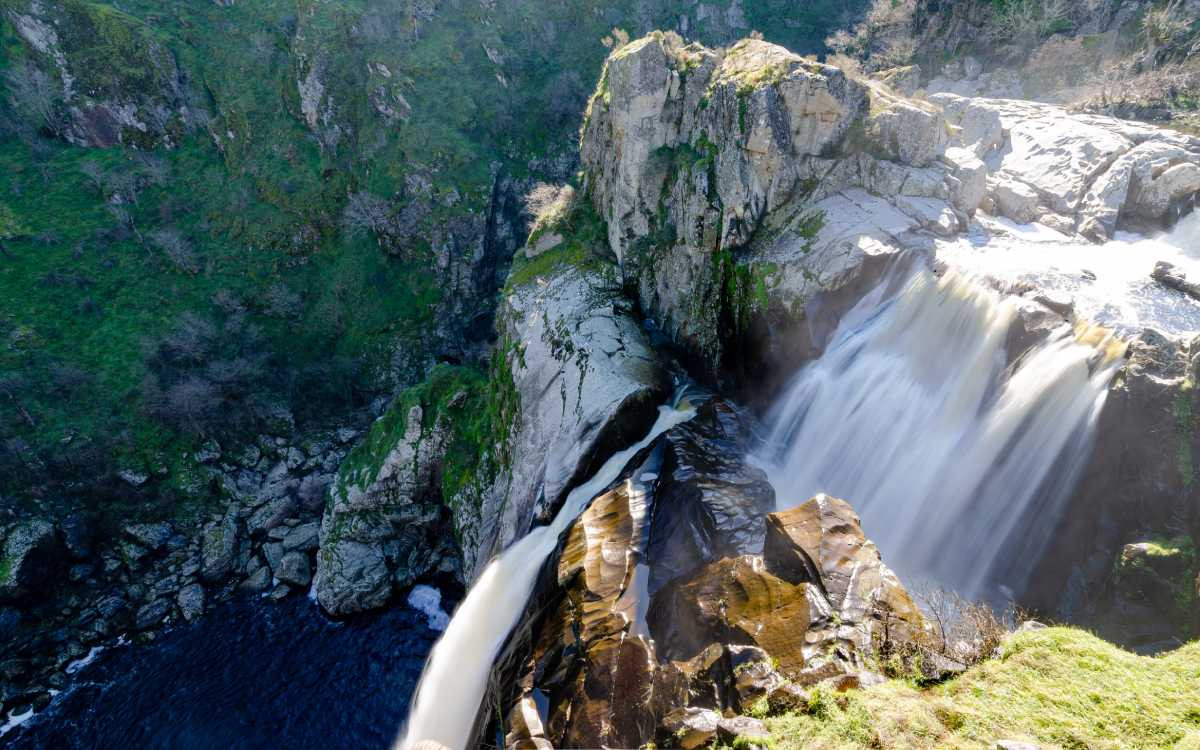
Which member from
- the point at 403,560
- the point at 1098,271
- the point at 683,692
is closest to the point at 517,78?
the point at 403,560

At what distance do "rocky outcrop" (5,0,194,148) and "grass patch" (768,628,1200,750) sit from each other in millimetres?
64673

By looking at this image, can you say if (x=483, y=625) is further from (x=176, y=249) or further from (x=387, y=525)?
(x=176, y=249)

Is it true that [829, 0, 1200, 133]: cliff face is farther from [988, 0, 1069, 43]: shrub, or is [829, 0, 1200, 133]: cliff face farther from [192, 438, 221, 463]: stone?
[192, 438, 221, 463]: stone

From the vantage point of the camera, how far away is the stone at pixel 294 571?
30.3 meters

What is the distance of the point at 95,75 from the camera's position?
4575cm

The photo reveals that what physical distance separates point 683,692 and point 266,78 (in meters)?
61.7

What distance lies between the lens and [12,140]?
44281 mm

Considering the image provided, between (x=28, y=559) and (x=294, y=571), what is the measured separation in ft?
46.7

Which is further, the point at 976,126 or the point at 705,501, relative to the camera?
the point at 976,126

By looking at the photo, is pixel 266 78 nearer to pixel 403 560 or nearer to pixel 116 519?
pixel 116 519

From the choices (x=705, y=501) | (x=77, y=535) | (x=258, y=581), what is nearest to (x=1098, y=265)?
(x=705, y=501)

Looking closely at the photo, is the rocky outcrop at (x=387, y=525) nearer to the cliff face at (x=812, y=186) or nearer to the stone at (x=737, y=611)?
the cliff face at (x=812, y=186)

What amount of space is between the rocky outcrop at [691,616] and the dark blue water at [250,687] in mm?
13377

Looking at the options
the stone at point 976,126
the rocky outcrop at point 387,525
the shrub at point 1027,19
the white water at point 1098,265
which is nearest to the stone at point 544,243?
the rocky outcrop at point 387,525
